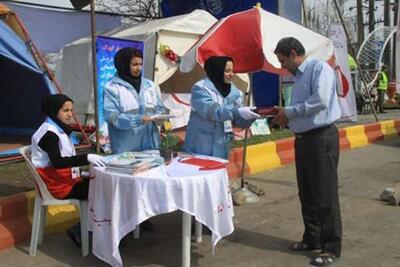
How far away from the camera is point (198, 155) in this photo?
16.0 ft

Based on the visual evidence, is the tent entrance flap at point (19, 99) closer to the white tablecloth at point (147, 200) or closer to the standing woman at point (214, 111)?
the standing woman at point (214, 111)

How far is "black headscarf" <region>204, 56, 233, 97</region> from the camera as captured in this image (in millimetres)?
4879

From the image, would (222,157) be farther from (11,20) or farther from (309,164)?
(11,20)

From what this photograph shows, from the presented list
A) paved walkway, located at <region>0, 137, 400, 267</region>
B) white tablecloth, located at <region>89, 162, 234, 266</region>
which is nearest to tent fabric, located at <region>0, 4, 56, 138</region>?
paved walkway, located at <region>0, 137, 400, 267</region>

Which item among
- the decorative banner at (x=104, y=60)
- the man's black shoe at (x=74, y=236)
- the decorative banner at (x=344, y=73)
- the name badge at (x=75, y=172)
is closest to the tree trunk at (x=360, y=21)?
the decorative banner at (x=344, y=73)

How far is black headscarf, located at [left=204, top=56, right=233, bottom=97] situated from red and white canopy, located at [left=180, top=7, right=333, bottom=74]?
5.00 ft

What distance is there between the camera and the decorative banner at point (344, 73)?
34.2 feet

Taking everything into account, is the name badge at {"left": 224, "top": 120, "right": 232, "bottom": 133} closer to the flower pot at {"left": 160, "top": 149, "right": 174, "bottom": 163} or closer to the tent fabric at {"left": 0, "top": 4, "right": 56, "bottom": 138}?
the flower pot at {"left": 160, "top": 149, "right": 174, "bottom": 163}

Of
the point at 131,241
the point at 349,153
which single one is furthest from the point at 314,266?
the point at 349,153

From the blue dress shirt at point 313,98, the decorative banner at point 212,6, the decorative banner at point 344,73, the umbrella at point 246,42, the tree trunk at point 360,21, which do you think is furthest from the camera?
the tree trunk at point 360,21

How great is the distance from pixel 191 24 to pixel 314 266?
8393 millimetres

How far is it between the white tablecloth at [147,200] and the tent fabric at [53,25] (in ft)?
29.0

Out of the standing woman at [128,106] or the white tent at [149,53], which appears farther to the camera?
the white tent at [149,53]

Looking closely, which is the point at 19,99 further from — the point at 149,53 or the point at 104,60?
the point at 149,53
